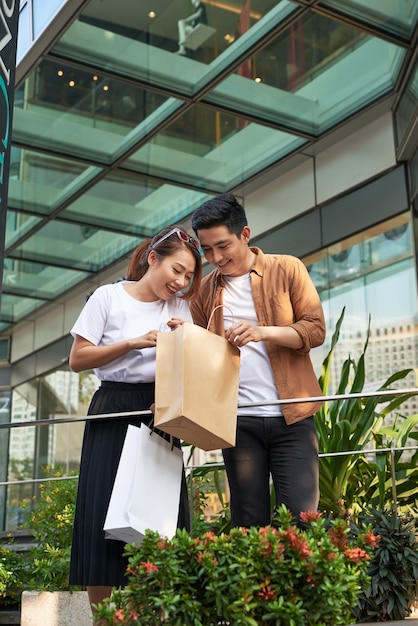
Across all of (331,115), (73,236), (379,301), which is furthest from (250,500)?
(73,236)

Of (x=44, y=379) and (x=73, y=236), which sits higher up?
(x=73, y=236)

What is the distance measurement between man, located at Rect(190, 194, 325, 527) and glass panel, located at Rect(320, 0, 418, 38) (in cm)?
395

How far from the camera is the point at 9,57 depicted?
3.31 meters

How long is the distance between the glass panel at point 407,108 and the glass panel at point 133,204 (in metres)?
2.69

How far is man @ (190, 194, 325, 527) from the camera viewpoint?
246 centimetres

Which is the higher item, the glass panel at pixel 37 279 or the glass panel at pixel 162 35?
the glass panel at pixel 162 35

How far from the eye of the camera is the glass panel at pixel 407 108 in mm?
6480

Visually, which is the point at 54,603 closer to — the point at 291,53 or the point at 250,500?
the point at 250,500

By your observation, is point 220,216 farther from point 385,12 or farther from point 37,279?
point 37,279

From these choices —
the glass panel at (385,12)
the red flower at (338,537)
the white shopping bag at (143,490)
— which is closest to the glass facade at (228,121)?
the glass panel at (385,12)

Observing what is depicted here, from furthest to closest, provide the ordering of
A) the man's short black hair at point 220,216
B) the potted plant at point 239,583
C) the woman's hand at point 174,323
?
the man's short black hair at point 220,216 → the woman's hand at point 174,323 → the potted plant at point 239,583

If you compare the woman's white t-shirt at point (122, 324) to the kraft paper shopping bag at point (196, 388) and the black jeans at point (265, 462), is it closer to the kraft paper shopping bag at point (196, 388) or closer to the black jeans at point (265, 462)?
the kraft paper shopping bag at point (196, 388)

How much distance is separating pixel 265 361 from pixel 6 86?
5.28 ft

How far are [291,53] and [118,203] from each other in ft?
10.8
